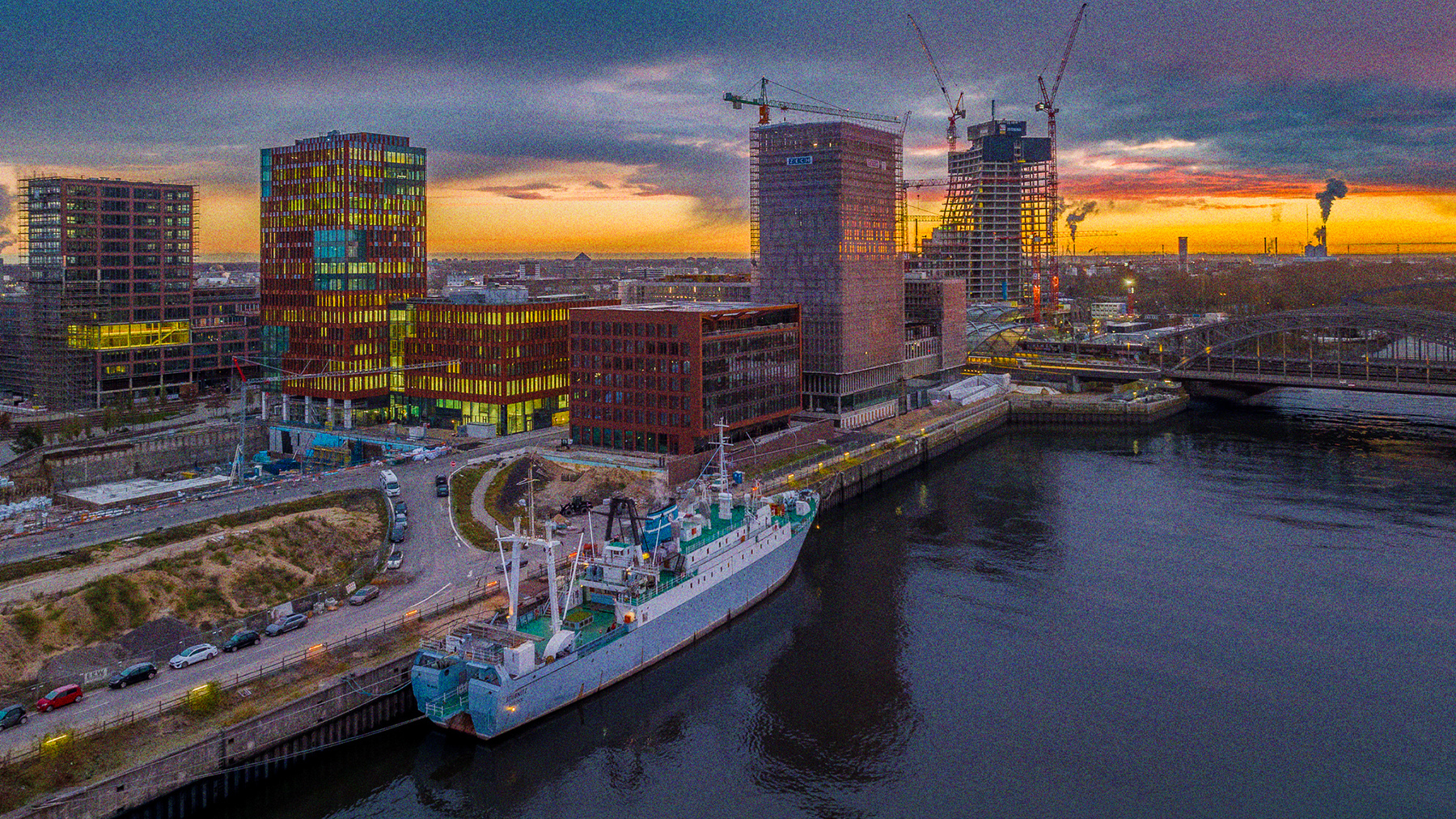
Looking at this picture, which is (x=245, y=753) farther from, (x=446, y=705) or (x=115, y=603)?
(x=115, y=603)

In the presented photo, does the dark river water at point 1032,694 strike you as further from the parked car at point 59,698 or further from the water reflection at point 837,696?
the parked car at point 59,698

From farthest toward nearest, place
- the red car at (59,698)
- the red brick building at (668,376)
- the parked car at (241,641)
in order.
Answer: the red brick building at (668,376) < the parked car at (241,641) < the red car at (59,698)

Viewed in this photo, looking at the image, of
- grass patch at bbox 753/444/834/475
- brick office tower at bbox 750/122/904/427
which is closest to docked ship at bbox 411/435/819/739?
grass patch at bbox 753/444/834/475

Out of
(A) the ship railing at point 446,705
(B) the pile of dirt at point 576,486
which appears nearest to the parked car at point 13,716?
(A) the ship railing at point 446,705

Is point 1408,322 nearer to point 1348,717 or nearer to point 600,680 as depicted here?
point 1348,717

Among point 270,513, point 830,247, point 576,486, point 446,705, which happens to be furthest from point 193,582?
point 830,247

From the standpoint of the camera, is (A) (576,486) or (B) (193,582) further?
(A) (576,486)

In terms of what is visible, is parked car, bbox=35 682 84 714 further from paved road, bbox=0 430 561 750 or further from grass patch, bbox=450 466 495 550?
grass patch, bbox=450 466 495 550
